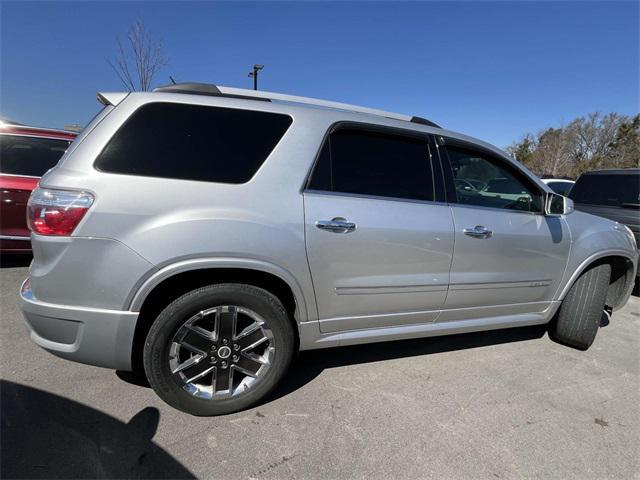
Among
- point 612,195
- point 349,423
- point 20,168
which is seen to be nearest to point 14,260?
point 20,168

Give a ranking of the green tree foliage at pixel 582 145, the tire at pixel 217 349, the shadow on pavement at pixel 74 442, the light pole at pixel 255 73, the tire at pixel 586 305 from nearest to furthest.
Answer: the shadow on pavement at pixel 74 442 → the tire at pixel 217 349 → the tire at pixel 586 305 → the light pole at pixel 255 73 → the green tree foliage at pixel 582 145

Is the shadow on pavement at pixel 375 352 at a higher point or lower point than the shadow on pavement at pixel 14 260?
higher

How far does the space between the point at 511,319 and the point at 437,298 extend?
945mm

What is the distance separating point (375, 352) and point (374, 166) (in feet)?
5.45

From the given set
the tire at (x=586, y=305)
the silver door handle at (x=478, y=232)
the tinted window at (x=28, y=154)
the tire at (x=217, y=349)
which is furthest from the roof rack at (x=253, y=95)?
the tinted window at (x=28, y=154)

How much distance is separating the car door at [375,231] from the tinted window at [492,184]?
1.17ft

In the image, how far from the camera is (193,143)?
208cm

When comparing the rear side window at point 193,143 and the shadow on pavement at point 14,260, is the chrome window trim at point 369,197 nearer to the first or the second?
the rear side window at point 193,143

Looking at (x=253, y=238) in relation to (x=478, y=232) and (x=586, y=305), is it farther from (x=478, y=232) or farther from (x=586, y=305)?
(x=586, y=305)

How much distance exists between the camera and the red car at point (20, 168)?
4.37 metres

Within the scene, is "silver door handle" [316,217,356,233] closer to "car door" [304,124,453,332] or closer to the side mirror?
"car door" [304,124,453,332]

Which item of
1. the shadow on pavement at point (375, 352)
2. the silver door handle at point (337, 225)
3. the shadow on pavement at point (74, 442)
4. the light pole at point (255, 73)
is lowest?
the shadow on pavement at point (375, 352)

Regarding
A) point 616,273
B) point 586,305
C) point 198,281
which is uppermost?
point 198,281

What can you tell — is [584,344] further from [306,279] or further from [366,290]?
[306,279]
